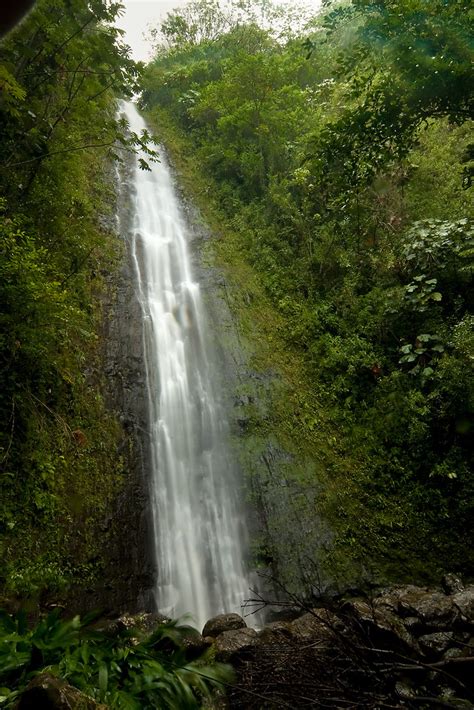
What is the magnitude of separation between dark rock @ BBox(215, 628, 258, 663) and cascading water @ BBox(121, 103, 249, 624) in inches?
44.2

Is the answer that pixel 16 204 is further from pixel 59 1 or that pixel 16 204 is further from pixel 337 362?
pixel 337 362

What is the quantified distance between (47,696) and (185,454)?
501 centimetres

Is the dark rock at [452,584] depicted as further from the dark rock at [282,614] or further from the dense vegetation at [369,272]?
the dark rock at [282,614]

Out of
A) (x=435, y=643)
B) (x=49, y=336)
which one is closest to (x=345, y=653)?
(x=435, y=643)

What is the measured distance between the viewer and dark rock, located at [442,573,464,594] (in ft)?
16.7

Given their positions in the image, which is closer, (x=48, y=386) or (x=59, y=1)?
(x=59, y=1)

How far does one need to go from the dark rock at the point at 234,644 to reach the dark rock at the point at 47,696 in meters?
2.26

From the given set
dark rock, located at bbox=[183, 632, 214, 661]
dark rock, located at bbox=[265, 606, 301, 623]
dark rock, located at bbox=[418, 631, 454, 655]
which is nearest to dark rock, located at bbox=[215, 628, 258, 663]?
dark rock, located at bbox=[183, 632, 214, 661]

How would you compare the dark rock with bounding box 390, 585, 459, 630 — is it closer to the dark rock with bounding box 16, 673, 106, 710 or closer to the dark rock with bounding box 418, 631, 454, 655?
the dark rock with bounding box 418, 631, 454, 655

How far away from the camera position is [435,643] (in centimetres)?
403

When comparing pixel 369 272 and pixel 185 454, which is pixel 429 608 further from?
Answer: pixel 369 272

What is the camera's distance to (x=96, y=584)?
5.00 m

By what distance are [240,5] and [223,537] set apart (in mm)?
21892

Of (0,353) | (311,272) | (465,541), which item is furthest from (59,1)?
(465,541)
